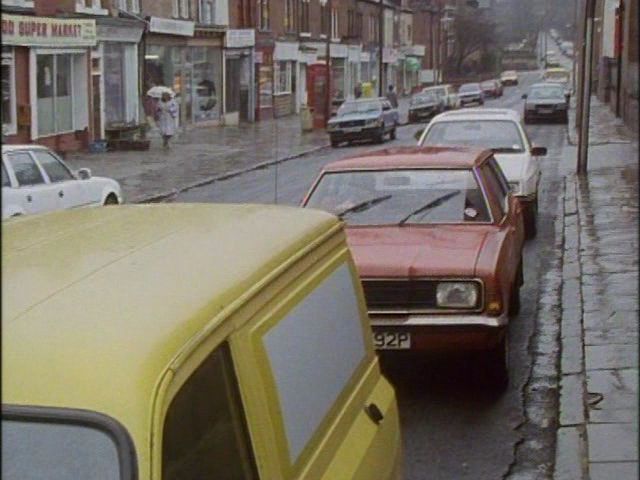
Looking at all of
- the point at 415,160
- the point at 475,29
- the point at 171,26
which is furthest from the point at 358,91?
the point at 415,160

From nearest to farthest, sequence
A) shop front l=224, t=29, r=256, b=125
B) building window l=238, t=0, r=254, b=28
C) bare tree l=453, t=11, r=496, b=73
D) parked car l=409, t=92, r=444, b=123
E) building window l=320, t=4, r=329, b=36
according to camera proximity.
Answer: bare tree l=453, t=11, r=496, b=73 → shop front l=224, t=29, r=256, b=125 → building window l=238, t=0, r=254, b=28 → parked car l=409, t=92, r=444, b=123 → building window l=320, t=4, r=329, b=36

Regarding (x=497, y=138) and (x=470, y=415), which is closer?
(x=470, y=415)

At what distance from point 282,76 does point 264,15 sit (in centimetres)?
458

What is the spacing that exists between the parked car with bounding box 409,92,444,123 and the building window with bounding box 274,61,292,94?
20.2 feet

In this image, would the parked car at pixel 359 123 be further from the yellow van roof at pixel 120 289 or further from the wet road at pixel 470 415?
the yellow van roof at pixel 120 289

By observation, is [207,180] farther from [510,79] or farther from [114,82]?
[510,79]

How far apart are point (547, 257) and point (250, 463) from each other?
445 inches

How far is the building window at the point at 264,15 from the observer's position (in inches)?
1940

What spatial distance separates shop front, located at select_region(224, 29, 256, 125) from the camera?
152 feet

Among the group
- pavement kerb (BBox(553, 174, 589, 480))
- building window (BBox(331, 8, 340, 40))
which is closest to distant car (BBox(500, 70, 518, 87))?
building window (BBox(331, 8, 340, 40))

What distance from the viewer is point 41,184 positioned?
15.1 m

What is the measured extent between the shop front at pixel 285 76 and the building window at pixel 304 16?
1.98m

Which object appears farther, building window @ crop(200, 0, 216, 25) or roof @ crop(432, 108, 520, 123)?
building window @ crop(200, 0, 216, 25)

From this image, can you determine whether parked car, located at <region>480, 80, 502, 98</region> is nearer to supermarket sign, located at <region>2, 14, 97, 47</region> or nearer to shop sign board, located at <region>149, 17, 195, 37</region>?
shop sign board, located at <region>149, 17, 195, 37</region>
